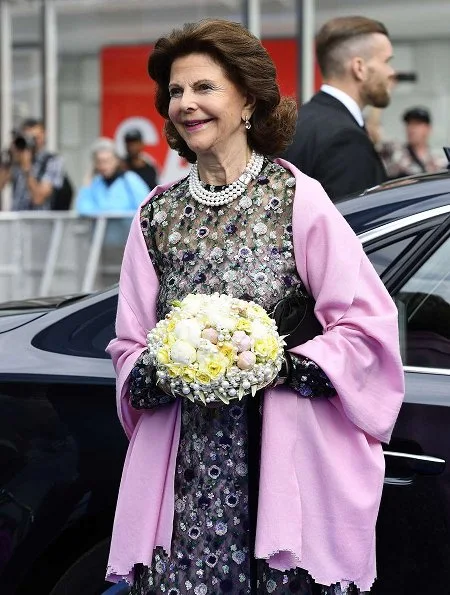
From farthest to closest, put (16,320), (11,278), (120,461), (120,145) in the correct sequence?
(120,145)
(11,278)
(16,320)
(120,461)

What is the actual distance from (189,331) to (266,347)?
149 millimetres

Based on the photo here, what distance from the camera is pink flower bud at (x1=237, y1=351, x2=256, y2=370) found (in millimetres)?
2244

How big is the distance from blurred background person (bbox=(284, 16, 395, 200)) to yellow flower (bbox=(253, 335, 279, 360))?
1.77 metres

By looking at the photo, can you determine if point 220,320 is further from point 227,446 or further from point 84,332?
point 84,332

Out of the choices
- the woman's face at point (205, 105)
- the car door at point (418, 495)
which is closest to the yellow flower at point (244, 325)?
the woman's face at point (205, 105)

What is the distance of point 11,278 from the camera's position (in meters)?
8.51

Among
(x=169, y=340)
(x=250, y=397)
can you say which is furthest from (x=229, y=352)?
(x=250, y=397)

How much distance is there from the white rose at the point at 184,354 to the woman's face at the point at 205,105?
0.46m

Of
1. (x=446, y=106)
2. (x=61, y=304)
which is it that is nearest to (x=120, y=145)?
(x=446, y=106)

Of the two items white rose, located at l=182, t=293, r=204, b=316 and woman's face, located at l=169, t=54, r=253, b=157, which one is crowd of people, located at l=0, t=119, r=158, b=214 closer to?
woman's face, located at l=169, t=54, r=253, b=157

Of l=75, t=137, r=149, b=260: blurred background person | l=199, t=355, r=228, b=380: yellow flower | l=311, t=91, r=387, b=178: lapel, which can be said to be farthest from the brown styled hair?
l=75, t=137, r=149, b=260: blurred background person

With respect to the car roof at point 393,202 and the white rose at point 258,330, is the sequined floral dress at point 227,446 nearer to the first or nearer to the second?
the white rose at point 258,330

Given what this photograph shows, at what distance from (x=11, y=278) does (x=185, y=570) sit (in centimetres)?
624

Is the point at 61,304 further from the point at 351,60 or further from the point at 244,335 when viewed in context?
the point at 351,60
